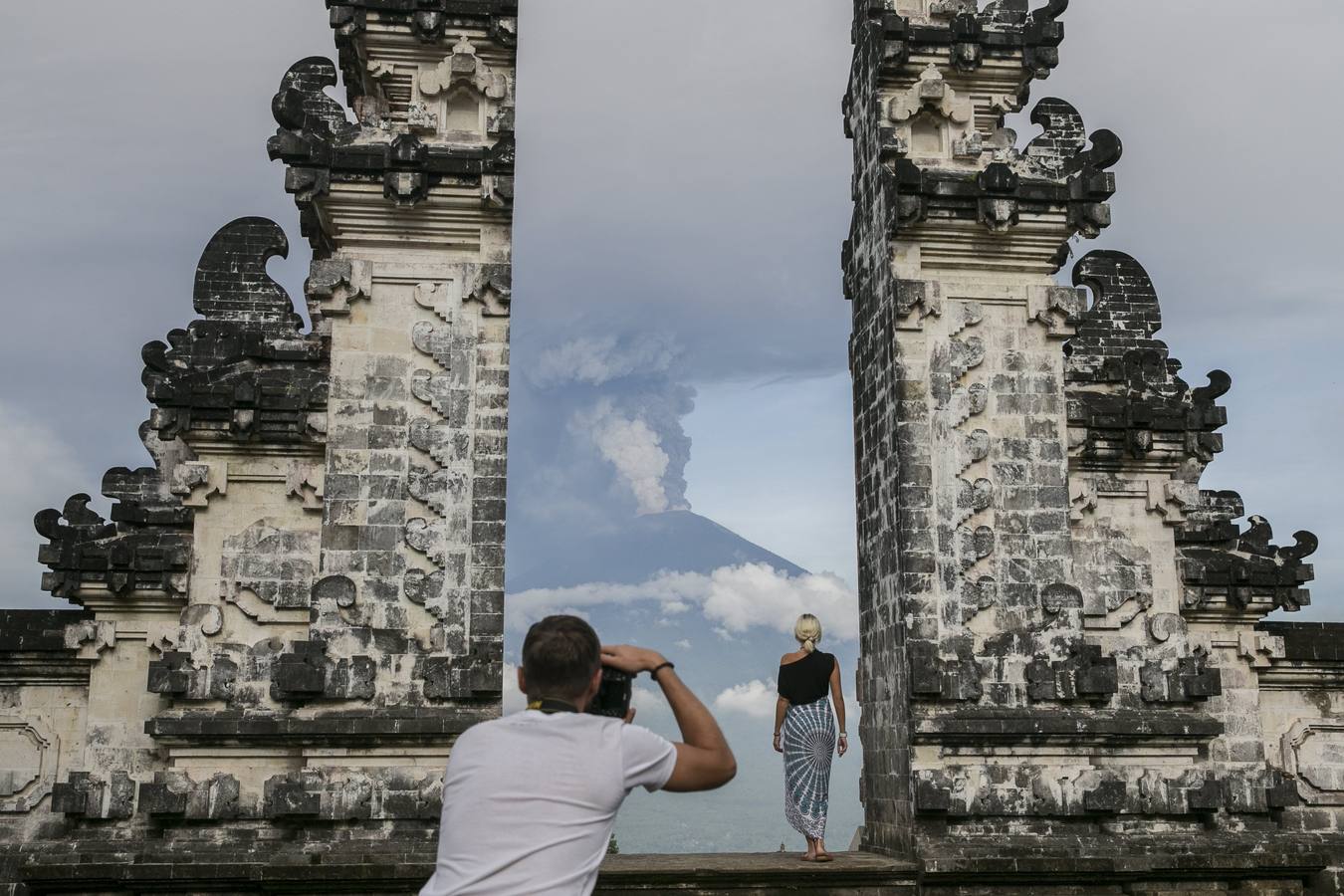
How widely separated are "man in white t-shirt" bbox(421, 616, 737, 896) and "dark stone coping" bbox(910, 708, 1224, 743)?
640 centimetres

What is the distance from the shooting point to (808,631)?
10438 millimetres

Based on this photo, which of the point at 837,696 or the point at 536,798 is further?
the point at 837,696

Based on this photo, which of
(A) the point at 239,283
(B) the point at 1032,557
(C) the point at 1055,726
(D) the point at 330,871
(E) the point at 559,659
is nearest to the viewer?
(E) the point at 559,659

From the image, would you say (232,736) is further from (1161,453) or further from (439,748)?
(1161,453)

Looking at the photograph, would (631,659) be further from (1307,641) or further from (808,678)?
(1307,641)

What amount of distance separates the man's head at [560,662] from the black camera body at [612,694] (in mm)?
203

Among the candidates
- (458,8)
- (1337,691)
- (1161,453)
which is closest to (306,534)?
(458,8)

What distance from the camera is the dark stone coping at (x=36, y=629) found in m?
11.1

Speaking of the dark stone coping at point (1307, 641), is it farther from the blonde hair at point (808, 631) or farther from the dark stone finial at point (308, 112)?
the dark stone finial at point (308, 112)

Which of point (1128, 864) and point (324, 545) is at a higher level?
point (324, 545)

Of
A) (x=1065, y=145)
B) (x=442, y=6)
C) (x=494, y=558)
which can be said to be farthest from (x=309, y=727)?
(x=1065, y=145)

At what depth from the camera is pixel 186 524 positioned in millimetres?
11188

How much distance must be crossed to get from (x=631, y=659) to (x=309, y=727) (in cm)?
622

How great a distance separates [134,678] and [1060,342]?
7.95 m
